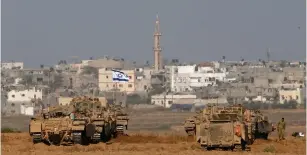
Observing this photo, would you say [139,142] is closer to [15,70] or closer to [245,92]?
[245,92]

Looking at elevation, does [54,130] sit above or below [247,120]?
below

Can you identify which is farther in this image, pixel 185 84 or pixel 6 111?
pixel 185 84

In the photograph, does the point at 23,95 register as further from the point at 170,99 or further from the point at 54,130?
the point at 54,130

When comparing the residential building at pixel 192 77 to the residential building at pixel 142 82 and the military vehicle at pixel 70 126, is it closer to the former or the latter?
the residential building at pixel 142 82

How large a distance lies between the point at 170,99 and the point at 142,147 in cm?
10980

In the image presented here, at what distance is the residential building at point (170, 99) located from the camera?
141175 mm

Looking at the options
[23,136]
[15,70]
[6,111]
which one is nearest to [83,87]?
[6,111]

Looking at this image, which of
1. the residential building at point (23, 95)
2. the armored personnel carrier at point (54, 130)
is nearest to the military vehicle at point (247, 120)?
the armored personnel carrier at point (54, 130)

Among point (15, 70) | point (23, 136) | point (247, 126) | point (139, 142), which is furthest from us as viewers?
point (15, 70)

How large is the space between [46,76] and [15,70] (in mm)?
16512

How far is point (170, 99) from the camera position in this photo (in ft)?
476

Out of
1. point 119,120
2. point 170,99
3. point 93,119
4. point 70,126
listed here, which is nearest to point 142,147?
point 70,126

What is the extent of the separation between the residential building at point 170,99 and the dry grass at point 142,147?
98.4 meters

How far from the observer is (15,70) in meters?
196
